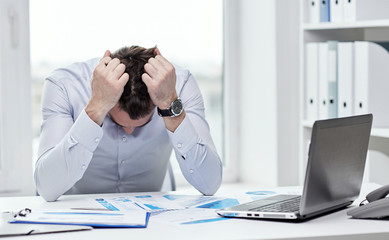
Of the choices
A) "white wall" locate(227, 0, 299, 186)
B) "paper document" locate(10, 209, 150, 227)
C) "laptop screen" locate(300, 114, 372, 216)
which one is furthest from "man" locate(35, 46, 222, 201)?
"white wall" locate(227, 0, 299, 186)

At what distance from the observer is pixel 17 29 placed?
3.04 metres

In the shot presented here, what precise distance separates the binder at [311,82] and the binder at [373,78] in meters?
0.25

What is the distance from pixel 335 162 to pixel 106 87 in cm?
67

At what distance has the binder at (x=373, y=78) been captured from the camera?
8.21ft

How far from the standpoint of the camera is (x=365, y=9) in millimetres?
2602

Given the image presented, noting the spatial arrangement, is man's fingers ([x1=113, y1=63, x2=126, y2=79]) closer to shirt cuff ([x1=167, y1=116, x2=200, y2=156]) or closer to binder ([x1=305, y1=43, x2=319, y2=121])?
shirt cuff ([x1=167, y1=116, x2=200, y2=156])

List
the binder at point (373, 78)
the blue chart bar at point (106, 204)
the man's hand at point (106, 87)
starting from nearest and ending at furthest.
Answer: the blue chart bar at point (106, 204) → the man's hand at point (106, 87) → the binder at point (373, 78)

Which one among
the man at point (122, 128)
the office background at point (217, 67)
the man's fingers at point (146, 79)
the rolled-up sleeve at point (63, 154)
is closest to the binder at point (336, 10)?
the office background at point (217, 67)

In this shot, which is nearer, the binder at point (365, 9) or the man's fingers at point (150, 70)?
the man's fingers at point (150, 70)

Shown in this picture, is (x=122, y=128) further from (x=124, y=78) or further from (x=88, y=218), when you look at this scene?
(x=88, y=218)

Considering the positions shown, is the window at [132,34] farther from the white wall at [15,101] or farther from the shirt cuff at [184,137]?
the shirt cuff at [184,137]

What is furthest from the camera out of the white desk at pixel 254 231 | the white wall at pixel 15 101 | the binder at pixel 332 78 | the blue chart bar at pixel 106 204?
the white wall at pixel 15 101

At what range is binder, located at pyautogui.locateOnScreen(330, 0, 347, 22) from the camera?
2683mm

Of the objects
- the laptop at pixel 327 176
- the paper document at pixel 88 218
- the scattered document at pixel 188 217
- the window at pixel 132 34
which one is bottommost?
the scattered document at pixel 188 217
